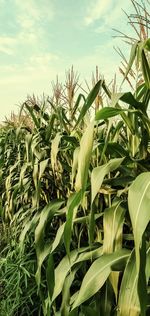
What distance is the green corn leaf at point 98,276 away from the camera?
1103mm

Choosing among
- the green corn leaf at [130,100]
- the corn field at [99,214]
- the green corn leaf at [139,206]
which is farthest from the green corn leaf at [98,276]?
the green corn leaf at [130,100]

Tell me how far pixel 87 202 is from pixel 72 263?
9.7 inches

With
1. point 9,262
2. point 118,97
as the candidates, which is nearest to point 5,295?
point 9,262

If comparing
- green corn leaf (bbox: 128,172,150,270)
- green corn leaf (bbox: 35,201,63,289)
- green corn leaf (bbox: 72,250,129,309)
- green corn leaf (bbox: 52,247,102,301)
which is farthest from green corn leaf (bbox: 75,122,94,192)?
green corn leaf (bbox: 35,201,63,289)

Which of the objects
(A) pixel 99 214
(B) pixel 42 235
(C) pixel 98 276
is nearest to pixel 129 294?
(C) pixel 98 276

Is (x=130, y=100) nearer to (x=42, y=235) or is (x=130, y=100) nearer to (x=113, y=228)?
(x=113, y=228)

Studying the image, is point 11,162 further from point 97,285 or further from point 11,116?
point 97,285

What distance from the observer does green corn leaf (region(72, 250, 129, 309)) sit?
1103 mm

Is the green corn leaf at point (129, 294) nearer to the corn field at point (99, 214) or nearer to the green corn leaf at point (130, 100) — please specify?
the corn field at point (99, 214)

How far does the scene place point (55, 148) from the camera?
153 centimetres

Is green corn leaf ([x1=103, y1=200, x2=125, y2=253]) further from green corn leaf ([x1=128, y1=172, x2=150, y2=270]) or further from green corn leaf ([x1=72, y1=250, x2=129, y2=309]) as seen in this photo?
green corn leaf ([x1=128, y1=172, x2=150, y2=270])

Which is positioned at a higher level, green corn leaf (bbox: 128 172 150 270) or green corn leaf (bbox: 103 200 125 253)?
green corn leaf (bbox: 128 172 150 270)

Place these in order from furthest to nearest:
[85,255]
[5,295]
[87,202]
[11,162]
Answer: [11,162] < [5,295] < [87,202] < [85,255]

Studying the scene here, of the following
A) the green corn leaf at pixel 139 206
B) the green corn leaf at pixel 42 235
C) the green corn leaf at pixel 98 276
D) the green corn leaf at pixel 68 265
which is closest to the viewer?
the green corn leaf at pixel 139 206
